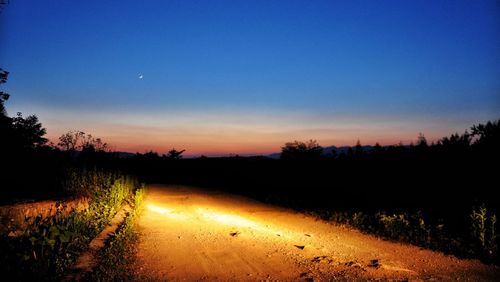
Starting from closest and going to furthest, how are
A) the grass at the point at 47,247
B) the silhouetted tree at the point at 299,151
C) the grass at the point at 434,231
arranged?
the grass at the point at 47,247 → the grass at the point at 434,231 → the silhouetted tree at the point at 299,151

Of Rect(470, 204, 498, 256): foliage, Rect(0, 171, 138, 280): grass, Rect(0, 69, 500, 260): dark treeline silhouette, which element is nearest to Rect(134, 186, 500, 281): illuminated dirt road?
Rect(470, 204, 498, 256): foliage

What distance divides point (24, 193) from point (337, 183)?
9.99 m

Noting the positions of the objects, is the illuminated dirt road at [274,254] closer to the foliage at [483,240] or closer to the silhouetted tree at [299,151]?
the foliage at [483,240]

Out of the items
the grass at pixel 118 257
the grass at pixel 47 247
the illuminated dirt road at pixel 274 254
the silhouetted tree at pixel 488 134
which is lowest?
the illuminated dirt road at pixel 274 254

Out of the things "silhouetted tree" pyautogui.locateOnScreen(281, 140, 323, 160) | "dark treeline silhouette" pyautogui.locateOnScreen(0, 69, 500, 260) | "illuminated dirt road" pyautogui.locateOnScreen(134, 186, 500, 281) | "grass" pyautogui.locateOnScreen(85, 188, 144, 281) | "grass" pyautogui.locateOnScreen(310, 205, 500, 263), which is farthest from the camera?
"silhouetted tree" pyautogui.locateOnScreen(281, 140, 323, 160)

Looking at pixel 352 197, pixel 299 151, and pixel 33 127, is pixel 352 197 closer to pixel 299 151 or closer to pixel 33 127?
pixel 299 151

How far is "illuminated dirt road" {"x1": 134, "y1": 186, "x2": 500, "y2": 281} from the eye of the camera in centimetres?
517

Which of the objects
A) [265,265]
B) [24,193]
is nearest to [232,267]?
[265,265]

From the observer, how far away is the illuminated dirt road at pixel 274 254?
5172 mm

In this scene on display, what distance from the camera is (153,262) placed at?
553 cm

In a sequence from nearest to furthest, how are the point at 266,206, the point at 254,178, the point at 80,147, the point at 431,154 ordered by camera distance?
the point at 431,154
the point at 266,206
the point at 254,178
the point at 80,147

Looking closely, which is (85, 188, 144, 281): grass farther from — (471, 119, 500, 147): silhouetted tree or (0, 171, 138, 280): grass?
(471, 119, 500, 147): silhouetted tree

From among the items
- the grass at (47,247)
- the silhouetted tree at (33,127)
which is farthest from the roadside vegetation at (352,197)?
the silhouetted tree at (33,127)

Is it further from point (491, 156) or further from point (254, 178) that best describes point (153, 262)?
point (254, 178)
